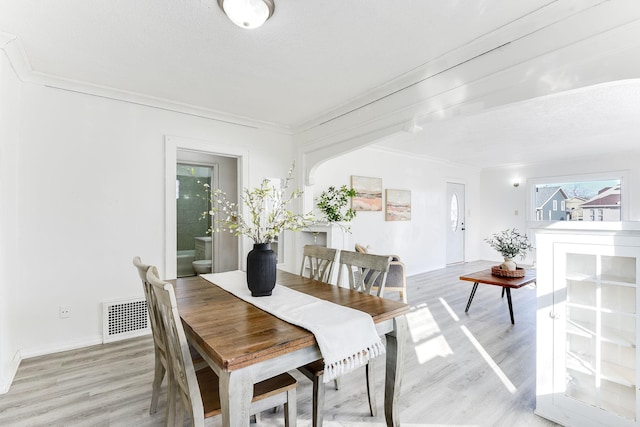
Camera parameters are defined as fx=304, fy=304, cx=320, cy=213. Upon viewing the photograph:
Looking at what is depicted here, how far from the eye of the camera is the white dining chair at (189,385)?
1223 millimetres

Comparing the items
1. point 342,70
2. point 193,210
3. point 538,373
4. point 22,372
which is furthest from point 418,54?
point 193,210

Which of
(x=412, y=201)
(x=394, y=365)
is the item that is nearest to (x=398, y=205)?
(x=412, y=201)

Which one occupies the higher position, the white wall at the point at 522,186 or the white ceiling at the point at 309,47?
the white ceiling at the point at 309,47

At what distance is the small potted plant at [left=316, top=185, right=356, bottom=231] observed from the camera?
448cm

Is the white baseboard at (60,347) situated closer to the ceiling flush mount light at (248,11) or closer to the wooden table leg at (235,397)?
the wooden table leg at (235,397)

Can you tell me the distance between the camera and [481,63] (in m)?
2.23

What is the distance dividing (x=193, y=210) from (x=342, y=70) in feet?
14.3

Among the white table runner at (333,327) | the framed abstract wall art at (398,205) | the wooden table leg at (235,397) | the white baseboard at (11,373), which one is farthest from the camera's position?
the framed abstract wall art at (398,205)

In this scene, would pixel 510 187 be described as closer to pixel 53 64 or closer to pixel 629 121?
pixel 629 121

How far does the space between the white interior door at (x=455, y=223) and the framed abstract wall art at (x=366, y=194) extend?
2.51 metres

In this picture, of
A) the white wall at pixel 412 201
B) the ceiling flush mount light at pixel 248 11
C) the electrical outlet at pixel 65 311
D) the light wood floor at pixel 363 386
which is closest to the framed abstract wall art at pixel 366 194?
the white wall at pixel 412 201

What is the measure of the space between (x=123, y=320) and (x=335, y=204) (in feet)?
9.86

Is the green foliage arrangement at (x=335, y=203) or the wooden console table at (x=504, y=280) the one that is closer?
the wooden console table at (x=504, y=280)

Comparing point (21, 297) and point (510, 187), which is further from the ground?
point (510, 187)
